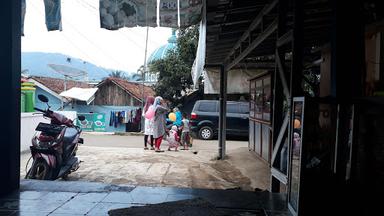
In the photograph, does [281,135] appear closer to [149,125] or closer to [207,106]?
[149,125]

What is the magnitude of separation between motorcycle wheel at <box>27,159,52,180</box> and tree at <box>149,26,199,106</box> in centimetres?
1368

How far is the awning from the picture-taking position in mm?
20237

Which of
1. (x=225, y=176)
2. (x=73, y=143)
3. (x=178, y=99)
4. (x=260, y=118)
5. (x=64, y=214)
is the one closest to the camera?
(x=64, y=214)

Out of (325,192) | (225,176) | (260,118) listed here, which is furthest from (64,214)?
(260,118)

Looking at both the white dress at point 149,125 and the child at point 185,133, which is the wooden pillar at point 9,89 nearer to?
the white dress at point 149,125

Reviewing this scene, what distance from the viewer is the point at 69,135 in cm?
666

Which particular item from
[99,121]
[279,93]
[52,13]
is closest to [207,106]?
[99,121]

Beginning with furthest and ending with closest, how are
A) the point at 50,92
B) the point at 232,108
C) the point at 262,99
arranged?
1. the point at 50,92
2. the point at 232,108
3. the point at 262,99

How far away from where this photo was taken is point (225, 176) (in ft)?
24.7

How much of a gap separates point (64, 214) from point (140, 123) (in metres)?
16.9

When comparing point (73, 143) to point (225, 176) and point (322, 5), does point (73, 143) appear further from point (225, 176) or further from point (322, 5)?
point (322, 5)

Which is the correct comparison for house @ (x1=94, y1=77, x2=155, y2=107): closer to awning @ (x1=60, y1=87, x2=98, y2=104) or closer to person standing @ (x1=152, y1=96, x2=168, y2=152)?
awning @ (x1=60, y1=87, x2=98, y2=104)

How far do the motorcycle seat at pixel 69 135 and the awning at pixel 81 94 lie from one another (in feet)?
45.7

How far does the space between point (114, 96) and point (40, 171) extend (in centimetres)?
1596
